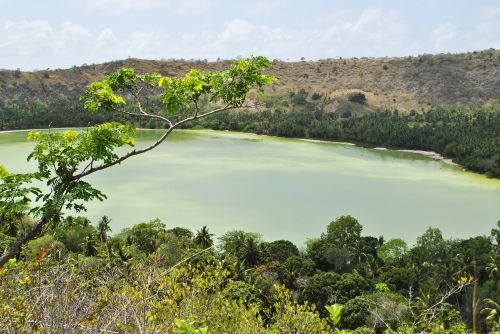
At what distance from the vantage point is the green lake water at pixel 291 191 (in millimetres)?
60125

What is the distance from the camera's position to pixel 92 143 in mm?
8500

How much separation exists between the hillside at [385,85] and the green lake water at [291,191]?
6491 cm

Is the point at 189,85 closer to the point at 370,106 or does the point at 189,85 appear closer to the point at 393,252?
the point at 393,252

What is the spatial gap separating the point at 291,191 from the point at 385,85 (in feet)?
405

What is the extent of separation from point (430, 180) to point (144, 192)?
160ft

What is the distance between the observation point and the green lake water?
60125mm

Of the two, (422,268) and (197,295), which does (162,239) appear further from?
(197,295)

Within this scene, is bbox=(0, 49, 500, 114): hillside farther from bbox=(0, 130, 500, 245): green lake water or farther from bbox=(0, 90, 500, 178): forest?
bbox=(0, 130, 500, 245): green lake water

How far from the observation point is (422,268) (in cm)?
4584

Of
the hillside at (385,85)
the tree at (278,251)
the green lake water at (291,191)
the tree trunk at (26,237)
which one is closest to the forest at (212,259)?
the tree trunk at (26,237)

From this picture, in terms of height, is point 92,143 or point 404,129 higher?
point 92,143

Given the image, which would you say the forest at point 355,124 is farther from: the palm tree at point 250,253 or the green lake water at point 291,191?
the palm tree at point 250,253

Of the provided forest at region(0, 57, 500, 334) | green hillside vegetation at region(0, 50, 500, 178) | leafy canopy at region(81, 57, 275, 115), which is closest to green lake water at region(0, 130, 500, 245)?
forest at region(0, 57, 500, 334)

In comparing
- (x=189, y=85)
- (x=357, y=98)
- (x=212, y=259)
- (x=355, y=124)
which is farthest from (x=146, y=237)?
(x=357, y=98)
